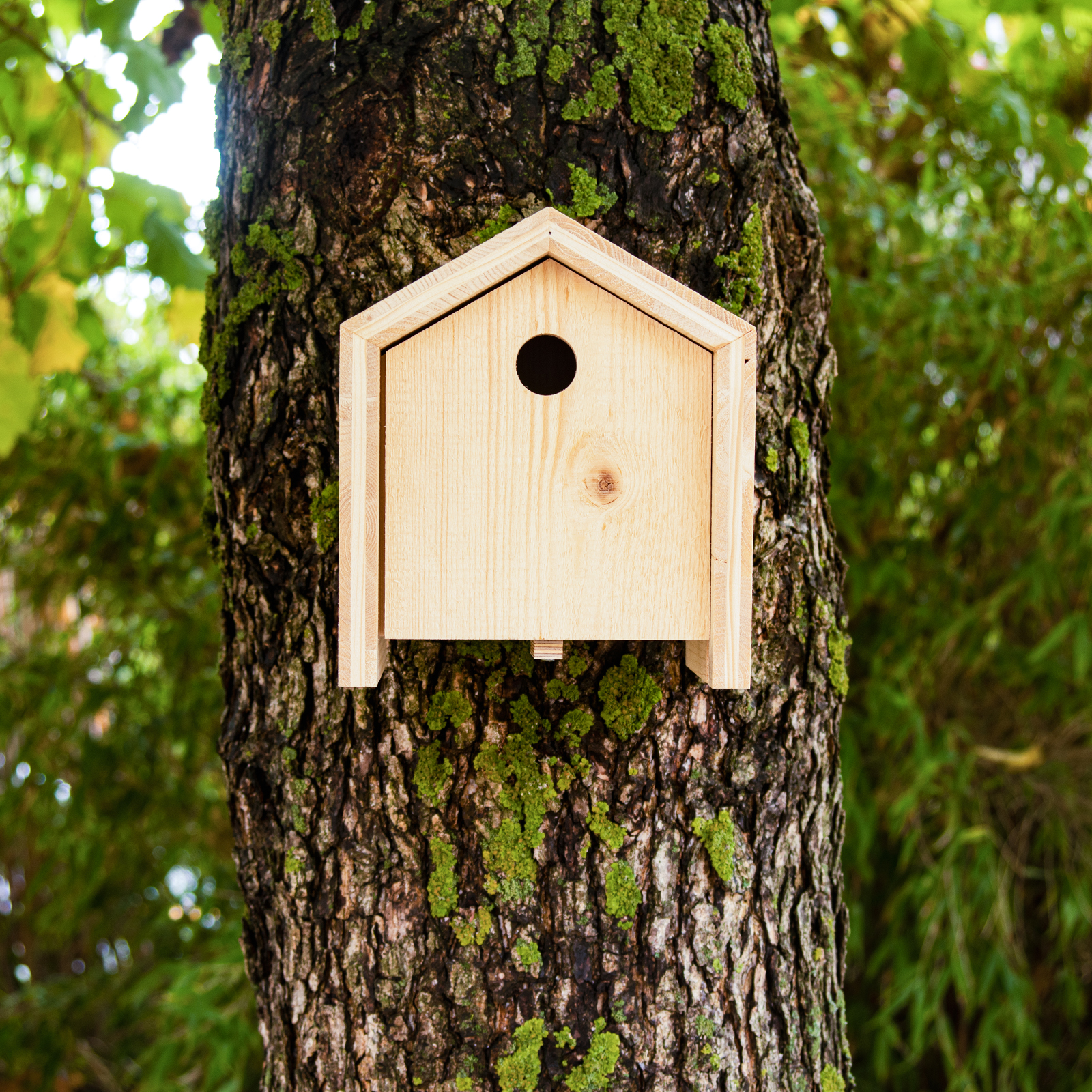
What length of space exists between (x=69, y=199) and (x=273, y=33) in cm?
94

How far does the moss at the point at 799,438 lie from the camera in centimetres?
86

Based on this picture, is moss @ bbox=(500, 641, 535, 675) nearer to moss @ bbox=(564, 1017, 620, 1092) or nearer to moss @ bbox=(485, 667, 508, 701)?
moss @ bbox=(485, 667, 508, 701)

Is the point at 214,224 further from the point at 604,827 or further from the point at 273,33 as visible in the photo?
the point at 604,827

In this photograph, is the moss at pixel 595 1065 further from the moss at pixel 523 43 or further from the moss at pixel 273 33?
the moss at pixel 273 33

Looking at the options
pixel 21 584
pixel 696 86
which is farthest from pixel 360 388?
pixel 21 584

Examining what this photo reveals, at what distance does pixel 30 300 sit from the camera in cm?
137

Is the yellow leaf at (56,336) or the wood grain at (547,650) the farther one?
the yellow leaf at (56,336)

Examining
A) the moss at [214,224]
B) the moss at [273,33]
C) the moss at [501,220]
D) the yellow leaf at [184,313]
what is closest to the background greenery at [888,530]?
the yellow leaf at [184,313]

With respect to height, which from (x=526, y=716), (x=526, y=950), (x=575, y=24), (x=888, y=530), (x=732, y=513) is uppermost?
(x=575, y=24)

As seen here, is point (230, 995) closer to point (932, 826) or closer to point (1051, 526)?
point (932, 826)

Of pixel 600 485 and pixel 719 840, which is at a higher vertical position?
pixel 600 485

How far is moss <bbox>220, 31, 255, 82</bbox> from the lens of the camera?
879 millimetres

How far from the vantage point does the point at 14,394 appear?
1276mm

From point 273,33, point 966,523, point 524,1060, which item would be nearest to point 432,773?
point 524,1060
